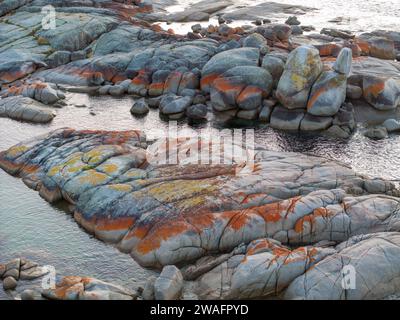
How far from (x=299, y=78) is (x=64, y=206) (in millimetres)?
22308

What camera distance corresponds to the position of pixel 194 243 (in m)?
28.3

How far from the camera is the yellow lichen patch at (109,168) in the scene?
112ft

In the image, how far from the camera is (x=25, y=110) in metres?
A: 48.5

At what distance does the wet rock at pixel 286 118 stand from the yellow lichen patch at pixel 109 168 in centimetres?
1580

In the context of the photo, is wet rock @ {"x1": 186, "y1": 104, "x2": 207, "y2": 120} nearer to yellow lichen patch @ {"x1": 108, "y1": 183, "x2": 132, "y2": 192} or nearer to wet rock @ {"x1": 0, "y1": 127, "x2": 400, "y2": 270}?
wet rock @ {"x1": 0, "y1": 127, "x2": 400, "y2": 270}

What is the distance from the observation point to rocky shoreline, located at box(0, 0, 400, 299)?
25375 millimetres

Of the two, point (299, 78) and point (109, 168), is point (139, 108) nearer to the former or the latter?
point (299, 78)

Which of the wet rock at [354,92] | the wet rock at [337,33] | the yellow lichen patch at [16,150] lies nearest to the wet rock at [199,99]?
the wet rock at [354,92]

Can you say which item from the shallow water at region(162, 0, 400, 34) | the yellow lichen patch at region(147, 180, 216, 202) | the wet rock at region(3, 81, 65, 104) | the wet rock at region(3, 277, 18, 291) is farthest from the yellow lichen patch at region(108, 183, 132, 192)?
the shallow water at region(162, 0, 400, 34)

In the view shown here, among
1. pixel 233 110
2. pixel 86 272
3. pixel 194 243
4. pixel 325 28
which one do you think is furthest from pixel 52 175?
pixel 325 28

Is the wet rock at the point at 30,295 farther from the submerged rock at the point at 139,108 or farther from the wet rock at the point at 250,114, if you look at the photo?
the wet rock at the point at 250,114

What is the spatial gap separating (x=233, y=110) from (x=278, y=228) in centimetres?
2087

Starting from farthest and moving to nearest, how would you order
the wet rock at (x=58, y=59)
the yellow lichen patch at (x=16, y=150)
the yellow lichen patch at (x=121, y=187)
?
the wet rock at (x=58, y=59) → the yellow lichen patch at (x=16, y=150) → the yellow lichen patch at (x=121, y=187)
